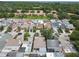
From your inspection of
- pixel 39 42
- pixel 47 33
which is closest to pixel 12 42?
pixel 39 42

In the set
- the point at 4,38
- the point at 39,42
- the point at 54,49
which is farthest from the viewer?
the point at 4,38

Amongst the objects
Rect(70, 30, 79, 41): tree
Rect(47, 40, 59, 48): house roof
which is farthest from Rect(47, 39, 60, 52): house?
Rect(70, 30, 79, 41): tree

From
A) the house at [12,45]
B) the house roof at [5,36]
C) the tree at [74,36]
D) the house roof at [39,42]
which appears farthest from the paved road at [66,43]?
the house roof at [5,36]

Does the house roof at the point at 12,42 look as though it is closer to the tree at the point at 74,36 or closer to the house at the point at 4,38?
the house at the point at 4,38

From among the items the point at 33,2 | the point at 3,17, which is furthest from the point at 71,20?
the point at 3,17

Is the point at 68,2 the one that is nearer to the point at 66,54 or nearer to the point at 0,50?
the point at 66,54

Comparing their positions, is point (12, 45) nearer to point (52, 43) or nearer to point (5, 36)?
point (5, 36)

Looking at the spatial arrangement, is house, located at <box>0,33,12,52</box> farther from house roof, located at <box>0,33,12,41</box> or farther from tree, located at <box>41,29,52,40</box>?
tree, located at <box>41,29,52,40</box>

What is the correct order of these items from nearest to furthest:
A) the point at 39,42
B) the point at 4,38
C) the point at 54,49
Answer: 1. the point at 54,49
2. the point at 39,42
3. the point at 4,38

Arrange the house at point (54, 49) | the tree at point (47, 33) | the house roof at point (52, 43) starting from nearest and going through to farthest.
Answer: the house at point (54, 49) < the house roof at point (52, 43) < the tree at point (47, 33)

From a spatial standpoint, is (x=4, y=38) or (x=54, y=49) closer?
(x=54, y=49)

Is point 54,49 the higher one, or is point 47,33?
point 47,33
